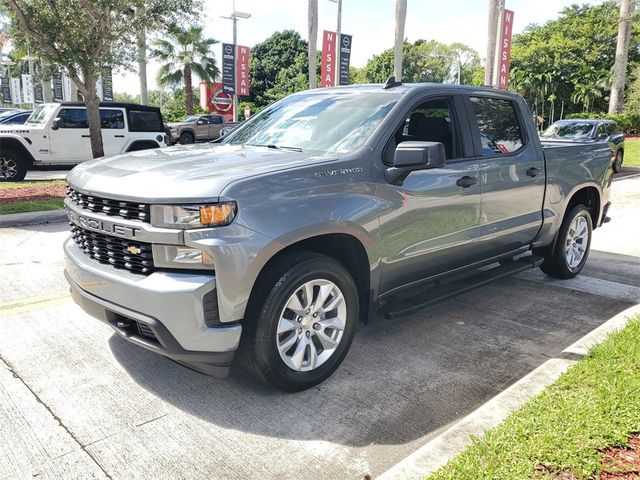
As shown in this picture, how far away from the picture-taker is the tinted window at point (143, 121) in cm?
1535

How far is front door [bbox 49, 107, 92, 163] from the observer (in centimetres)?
1408

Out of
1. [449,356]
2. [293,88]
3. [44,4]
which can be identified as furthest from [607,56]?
[449,356]

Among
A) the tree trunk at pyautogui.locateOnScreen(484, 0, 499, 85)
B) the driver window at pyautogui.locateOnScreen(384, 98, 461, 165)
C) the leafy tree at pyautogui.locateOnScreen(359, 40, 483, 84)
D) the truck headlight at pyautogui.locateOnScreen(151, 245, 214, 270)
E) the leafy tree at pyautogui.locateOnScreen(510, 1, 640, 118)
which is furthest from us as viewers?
the leafy tree at pyautogui.locateOnScreen(359, 40, 483, 84)

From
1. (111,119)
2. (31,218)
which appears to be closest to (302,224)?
(31,218)

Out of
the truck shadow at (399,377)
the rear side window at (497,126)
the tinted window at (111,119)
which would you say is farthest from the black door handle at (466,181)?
the tinted window at (111,119)

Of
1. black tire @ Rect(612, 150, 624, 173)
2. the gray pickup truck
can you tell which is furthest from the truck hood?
black tire @ Rect(612, 150, 624, 173)

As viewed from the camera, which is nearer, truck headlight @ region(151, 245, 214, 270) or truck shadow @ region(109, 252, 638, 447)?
truck headlight @ region(151, 245, 214, 270)

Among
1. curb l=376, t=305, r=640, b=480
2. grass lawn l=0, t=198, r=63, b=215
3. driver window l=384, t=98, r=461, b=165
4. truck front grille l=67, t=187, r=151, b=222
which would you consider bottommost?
curb l=376, t=305, r=640, b=480

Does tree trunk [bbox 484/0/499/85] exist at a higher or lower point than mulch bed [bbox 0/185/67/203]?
higher

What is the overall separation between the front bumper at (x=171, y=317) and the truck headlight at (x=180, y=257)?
0.05 m

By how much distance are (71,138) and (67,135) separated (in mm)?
118

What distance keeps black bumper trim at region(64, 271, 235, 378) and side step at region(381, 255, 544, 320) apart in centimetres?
129

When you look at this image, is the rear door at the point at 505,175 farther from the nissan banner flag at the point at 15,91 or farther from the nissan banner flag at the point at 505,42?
the nissan banner flag at the point at 15,91

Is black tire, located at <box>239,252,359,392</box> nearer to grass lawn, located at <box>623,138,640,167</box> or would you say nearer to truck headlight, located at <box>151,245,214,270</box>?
truck headlight, located at <box>151,245,214,270</box>
